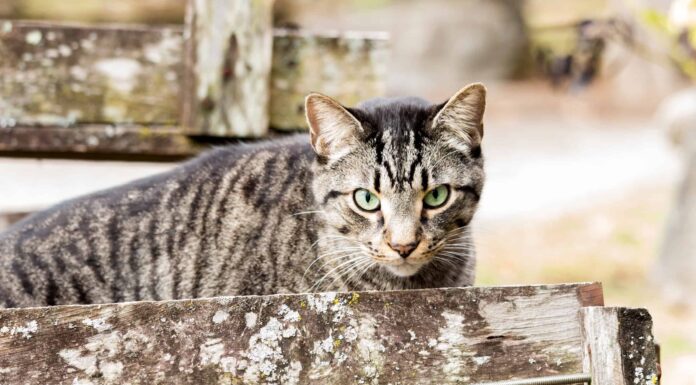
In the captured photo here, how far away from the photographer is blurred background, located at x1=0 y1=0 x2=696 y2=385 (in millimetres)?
8336

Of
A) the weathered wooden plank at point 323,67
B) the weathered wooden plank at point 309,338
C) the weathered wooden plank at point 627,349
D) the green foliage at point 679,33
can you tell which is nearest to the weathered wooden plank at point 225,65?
the weathered wooden plank at point 323,67

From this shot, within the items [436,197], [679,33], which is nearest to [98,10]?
[679,33]

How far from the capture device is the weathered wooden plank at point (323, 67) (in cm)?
345

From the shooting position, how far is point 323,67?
3.44m

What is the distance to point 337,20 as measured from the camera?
55.0 feet

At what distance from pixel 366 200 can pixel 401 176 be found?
16 centimetres

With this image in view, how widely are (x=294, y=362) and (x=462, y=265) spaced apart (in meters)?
1.13

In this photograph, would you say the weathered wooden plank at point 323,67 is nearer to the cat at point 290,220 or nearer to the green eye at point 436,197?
the cat at point 290,220

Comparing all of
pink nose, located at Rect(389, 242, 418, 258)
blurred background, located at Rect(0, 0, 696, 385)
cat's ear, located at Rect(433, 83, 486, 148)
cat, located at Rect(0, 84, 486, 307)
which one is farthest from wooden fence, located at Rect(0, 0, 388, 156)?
pink nose, located at Rect(389, 242, 418, 258)

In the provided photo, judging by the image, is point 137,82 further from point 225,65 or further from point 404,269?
point 404,269

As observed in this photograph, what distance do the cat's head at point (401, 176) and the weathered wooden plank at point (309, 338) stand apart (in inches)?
24.1

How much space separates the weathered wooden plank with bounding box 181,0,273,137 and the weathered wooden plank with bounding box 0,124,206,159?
122 mm

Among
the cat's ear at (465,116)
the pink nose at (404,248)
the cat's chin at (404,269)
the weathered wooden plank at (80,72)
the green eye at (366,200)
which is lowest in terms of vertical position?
the cat's chin at (404,269)

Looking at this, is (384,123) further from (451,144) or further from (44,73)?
(44,73)
